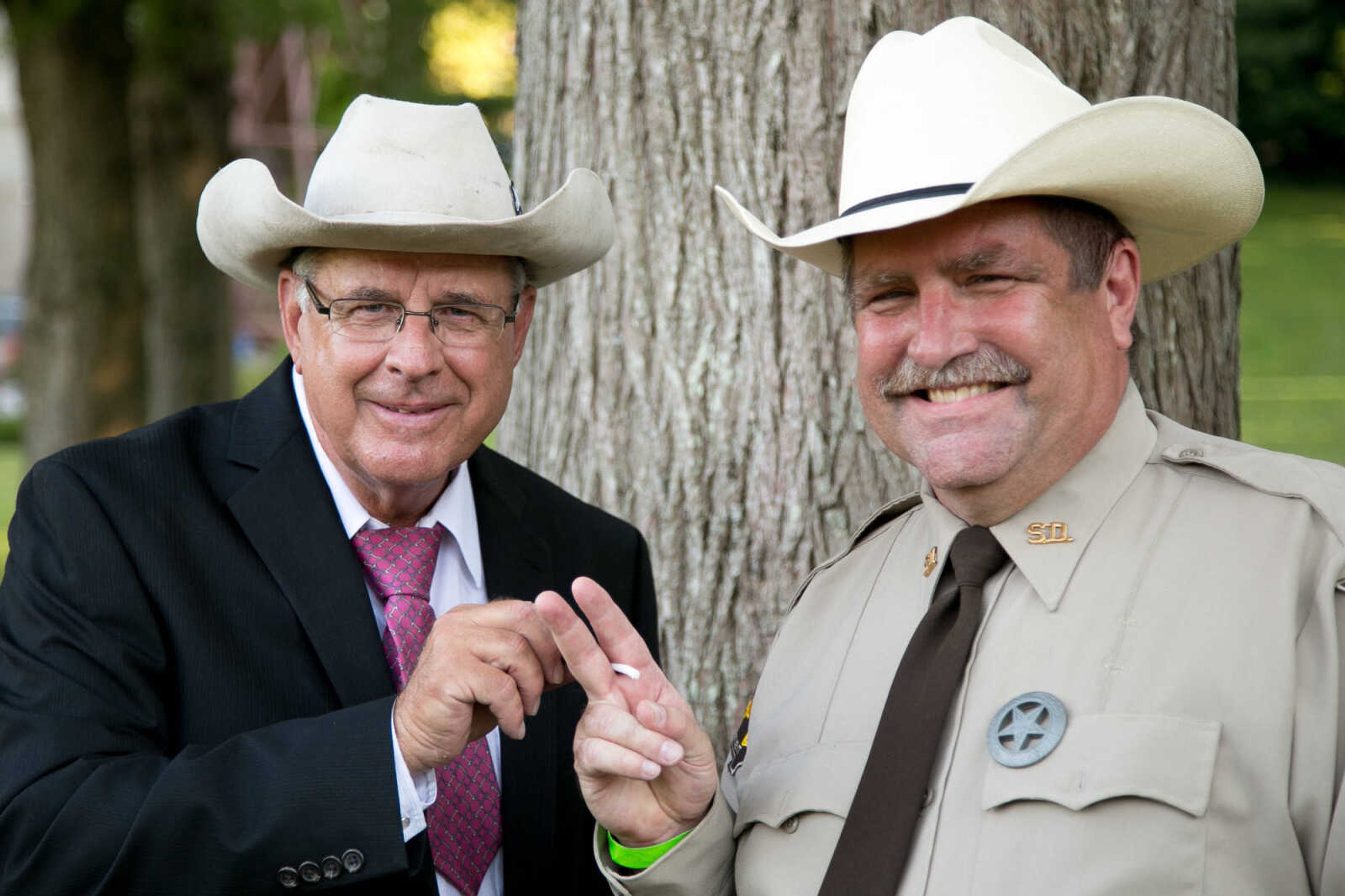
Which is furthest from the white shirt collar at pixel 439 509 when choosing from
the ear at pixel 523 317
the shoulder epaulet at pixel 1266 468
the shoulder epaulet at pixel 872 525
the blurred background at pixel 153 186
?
the blurred background at pixel 153 186

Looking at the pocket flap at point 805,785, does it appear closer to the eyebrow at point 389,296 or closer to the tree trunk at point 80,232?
the eyebrow at point 389,296

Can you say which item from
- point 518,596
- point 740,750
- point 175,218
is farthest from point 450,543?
point 175,218

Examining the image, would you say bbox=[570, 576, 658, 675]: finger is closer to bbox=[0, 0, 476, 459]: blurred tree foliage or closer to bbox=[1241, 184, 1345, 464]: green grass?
bbox=[1241, 184, 1345, 464]: green grass

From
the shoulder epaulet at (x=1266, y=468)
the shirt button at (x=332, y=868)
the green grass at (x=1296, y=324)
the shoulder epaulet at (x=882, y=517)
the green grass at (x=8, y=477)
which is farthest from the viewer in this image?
the green grass at (x=8, y=477)

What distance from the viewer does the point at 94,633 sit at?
2.81 meters

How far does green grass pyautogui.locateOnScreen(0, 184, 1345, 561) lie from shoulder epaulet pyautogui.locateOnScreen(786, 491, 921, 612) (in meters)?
8.88

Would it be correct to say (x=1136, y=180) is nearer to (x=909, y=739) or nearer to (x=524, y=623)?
(x=909, y=739)

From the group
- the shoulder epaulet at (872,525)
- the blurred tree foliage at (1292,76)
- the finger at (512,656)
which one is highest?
the blurred tree foliage at (1292,76)

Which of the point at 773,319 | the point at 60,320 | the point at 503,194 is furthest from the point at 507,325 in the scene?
the point at 60,320

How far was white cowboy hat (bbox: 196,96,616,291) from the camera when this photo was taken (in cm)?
300

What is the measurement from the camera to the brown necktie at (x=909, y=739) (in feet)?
8.19

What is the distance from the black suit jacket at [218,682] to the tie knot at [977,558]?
1.06 m

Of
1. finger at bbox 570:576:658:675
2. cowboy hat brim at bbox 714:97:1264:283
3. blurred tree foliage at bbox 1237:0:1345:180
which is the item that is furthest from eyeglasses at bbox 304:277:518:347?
blurred tree foliage at bbox 1237:0:1345:180

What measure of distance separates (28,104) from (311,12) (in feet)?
8.18
